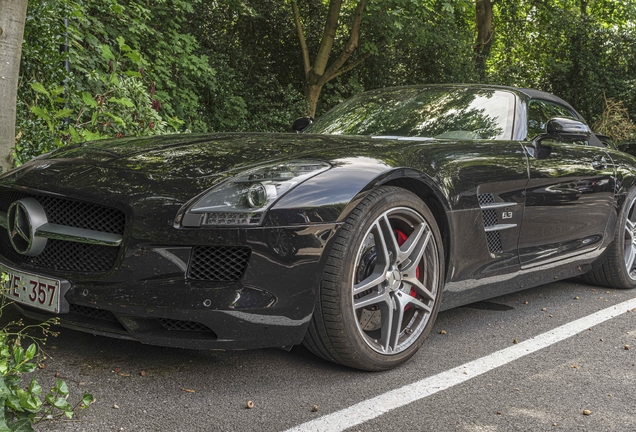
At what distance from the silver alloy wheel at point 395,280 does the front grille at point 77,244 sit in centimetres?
99

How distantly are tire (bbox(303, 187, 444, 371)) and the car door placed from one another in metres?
0.92

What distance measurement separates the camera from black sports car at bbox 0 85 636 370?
2680 mm

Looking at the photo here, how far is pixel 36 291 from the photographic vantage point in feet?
9.25

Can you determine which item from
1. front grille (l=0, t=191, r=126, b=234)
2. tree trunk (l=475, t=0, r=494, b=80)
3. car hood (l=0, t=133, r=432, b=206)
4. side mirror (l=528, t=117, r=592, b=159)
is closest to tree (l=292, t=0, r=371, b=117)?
tree trunk (l=475, t=0, r=494, b=80)

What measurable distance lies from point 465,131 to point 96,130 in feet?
12.1

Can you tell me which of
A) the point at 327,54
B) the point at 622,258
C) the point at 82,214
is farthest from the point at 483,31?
the point at 82,214

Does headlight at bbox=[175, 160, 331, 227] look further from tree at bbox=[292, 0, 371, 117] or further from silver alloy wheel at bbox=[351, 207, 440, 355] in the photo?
tree at bbox=[292, 0, 371, 117]

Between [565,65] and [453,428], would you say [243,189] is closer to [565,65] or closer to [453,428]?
[453,428]

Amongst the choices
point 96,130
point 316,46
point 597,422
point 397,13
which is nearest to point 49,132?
point 96,130

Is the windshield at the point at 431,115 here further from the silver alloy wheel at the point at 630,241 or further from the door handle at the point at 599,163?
the silver alloy wheel at the point at 630,241

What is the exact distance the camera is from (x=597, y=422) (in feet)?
8.90

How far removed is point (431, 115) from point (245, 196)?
191 centimetres

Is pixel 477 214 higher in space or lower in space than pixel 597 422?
higher

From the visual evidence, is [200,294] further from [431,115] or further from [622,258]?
[622,258]
